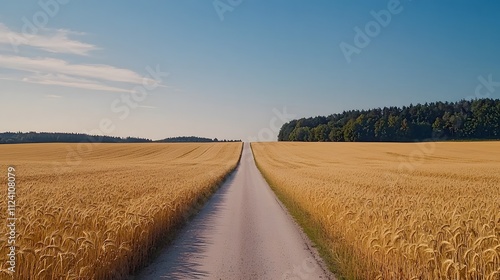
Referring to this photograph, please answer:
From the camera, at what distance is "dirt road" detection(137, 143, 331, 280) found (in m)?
8.31

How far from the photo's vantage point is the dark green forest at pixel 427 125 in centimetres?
12125

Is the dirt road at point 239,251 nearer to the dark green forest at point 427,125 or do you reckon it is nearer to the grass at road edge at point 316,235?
the grass at road edge at point 316,235

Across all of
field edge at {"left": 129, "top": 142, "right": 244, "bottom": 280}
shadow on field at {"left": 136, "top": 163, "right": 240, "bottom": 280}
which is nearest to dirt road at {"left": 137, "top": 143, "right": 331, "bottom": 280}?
shadow on field at {"left": 136, "top": 163, "right": 240, "bottom": 280}

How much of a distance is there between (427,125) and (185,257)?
480 ft

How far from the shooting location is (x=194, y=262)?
908cm

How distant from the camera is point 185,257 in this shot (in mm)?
9531

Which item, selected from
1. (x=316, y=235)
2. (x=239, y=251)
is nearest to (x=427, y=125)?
(x=316, y=235)

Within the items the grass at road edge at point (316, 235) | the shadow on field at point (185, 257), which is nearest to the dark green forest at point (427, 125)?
the grass at road edge at point (316, 235)

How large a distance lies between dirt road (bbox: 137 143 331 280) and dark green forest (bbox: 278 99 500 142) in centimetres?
12958

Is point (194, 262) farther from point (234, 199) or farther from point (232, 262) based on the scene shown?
point (234, 199)

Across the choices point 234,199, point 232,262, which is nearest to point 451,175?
point 234,199

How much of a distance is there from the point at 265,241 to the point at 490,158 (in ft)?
209

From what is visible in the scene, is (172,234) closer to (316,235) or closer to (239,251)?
(239,251)

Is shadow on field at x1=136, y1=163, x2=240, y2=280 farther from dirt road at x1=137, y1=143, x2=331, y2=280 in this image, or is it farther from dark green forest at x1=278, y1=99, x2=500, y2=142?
dark green forest at x1=278, y1=99, x2=500, y2=142
